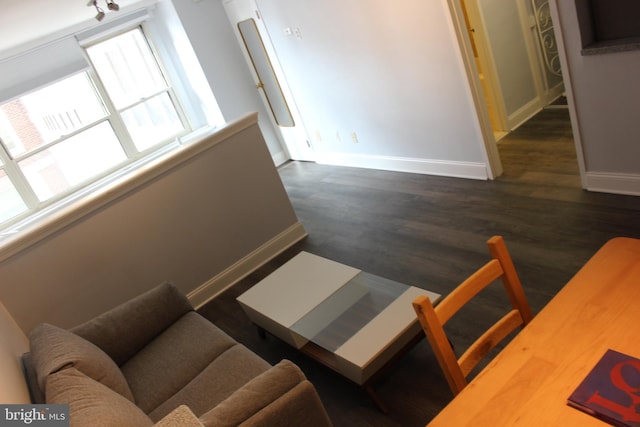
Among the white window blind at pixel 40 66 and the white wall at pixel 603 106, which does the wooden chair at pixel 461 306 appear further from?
the white window blind at pixel 40 66

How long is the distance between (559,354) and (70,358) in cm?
196

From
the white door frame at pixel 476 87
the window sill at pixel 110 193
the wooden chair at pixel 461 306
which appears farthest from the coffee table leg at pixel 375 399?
the white door frame at pixel 476 87

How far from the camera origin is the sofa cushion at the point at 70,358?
2197 millimetres

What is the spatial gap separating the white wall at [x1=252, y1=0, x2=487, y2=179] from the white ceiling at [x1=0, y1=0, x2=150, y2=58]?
1.86 meters

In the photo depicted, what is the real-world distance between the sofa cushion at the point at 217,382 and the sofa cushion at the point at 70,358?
0.82ft

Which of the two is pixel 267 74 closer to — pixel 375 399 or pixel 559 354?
pixel 375 399

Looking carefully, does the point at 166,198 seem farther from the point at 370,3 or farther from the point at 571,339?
the point at 571,339

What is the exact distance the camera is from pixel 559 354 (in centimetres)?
124

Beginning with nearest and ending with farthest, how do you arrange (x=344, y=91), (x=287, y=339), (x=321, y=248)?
1. (x=287, y=339)
2. (x=321, y=248)
3. (x=344, y=91)

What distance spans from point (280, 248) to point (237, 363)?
1.98 m

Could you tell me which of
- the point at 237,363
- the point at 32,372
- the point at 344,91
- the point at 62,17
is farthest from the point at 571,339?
the point at 62,17

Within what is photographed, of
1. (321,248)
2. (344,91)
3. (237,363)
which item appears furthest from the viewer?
(344,91)

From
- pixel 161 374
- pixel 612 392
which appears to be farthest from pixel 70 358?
pixel 612 392

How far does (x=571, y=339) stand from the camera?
1.27 meters
